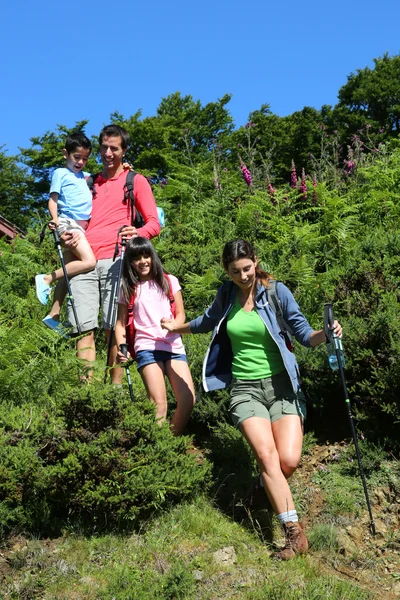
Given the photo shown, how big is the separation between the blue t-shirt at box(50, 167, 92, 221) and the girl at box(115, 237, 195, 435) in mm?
897

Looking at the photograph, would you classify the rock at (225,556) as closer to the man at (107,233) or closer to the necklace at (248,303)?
the necklace at (248,303)

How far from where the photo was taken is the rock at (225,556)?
4.42 metres

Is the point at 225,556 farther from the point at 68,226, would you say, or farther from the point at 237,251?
the point at 68,226

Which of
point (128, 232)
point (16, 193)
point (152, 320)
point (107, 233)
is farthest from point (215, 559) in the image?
point (16, 193)

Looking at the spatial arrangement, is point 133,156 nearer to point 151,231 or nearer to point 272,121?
point 272,121

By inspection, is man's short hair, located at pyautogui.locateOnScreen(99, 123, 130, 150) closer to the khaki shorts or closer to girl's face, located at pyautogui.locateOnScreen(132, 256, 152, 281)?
the khaki shorts

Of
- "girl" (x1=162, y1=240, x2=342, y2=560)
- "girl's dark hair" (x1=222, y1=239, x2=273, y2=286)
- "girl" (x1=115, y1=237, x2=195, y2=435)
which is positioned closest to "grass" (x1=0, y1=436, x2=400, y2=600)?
"girl" (x1=162, y1=240, x2=342, y2=560)

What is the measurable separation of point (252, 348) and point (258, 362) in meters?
0.11

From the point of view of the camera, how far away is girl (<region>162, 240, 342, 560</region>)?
4680 mm

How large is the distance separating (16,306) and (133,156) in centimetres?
2040

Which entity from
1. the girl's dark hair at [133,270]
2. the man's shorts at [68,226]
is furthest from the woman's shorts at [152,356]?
the man's shorts at [68,226]

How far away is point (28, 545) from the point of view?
4516 mm

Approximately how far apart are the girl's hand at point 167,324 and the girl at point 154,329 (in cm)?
4

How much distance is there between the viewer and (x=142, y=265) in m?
5.51
